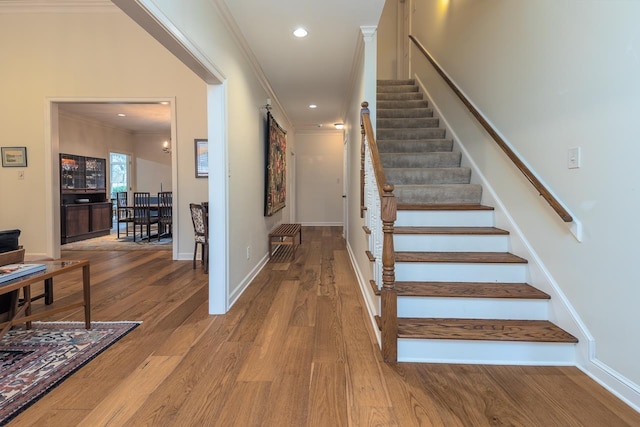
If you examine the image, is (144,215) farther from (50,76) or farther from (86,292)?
(86,292)

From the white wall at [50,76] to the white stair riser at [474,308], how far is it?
433 centimetres

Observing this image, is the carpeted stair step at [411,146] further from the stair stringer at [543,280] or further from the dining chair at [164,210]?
the dining chair at [164,210]

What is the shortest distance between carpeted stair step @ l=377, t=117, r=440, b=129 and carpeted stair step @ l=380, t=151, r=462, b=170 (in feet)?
2.78

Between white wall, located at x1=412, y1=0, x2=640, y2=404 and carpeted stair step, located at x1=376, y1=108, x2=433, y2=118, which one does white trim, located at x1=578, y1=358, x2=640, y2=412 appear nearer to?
white wall, located at x1=412, y1=0, x2=640, y2=404

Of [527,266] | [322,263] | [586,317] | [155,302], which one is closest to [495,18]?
[527,266]

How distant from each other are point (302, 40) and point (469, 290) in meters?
2.80

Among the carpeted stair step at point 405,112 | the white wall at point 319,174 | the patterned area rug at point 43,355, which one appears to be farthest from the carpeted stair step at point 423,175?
the white wall at point 319,174

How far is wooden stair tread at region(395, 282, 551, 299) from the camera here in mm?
2014

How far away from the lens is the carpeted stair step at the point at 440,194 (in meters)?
3.00

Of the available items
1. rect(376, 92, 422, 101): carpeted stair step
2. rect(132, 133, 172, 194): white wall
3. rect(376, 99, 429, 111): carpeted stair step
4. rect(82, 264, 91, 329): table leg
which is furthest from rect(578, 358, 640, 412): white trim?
rect(132, 133, 172, 194): white wall

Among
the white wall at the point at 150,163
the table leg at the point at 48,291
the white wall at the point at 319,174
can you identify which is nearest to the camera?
the table leg at the point at 48,291

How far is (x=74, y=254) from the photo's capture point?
494cm

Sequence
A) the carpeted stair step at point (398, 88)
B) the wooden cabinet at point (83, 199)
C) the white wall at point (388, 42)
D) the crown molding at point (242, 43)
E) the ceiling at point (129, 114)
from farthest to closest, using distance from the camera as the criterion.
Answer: the white wall at point (388, 42) → the ceiling at point (129, 114) → the wooden cabinet at point (83, 199) → the carpeted stair step at point (398, 88) → the crown molding at point (242, 43)

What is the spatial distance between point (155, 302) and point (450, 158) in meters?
3.40
